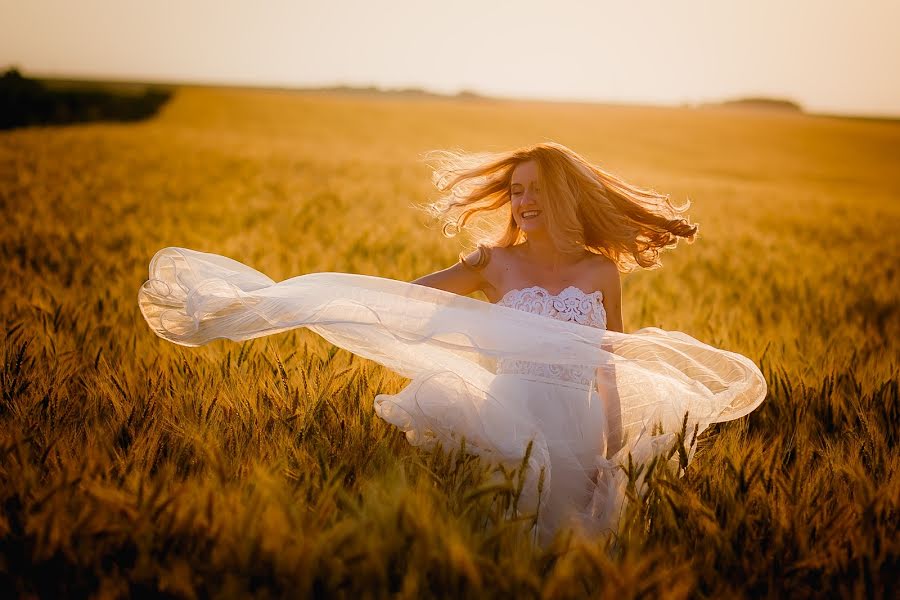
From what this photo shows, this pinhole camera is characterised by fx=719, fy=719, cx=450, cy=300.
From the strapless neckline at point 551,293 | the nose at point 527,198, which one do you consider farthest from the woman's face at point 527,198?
the strapless neckline at point 551,293

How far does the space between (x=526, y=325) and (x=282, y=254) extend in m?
3.12

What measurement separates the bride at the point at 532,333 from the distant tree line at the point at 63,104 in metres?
35.1

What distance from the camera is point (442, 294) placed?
2.29 meters

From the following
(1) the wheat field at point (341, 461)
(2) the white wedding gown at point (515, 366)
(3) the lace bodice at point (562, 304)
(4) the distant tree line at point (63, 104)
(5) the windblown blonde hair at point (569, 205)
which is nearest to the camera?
(1) the wheat field at point (341, 461)

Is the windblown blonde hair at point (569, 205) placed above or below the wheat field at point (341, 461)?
above

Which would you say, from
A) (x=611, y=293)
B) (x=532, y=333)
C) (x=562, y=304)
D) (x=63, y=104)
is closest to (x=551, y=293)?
(x=562, y=304)

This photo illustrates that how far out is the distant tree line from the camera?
3381cm

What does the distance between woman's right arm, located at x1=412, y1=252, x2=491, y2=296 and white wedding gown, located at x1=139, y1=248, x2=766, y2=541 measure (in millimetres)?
226

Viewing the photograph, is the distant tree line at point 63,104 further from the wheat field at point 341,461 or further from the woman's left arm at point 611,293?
the woman's left arm at point 611,293

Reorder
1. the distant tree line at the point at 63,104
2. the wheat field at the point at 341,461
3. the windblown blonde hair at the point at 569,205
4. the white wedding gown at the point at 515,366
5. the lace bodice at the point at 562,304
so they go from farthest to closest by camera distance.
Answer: the distant tree line at the point at 63,104
the windblown blonde hair at the point at 569,205
the lace bodice at the point at 562,304
the white wedding gown at the point at 515,366
the wheat field at the point at 341,461

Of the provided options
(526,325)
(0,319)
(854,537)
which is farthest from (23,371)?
(854,537)

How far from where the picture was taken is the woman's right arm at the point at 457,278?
2533mm

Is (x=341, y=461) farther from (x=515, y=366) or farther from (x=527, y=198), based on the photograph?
(x=527, y=198)

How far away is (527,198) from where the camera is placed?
245 centimetres
